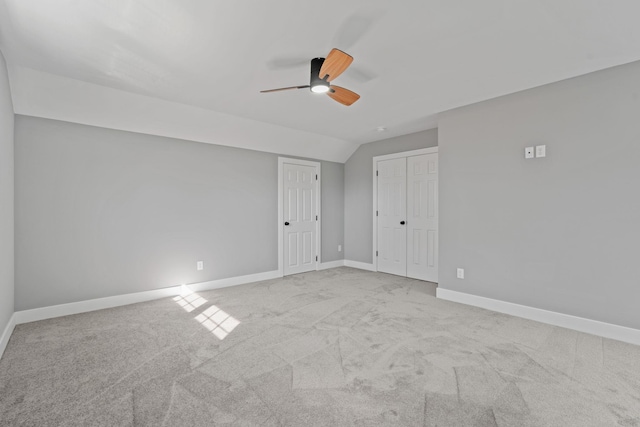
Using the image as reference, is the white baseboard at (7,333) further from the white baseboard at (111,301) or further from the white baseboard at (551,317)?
the white baseboard at (551,317)

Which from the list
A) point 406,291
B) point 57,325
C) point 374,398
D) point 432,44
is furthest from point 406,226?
point 57,325

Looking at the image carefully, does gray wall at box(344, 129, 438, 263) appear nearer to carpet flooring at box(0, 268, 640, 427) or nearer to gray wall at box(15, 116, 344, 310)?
gray wall at box(15, 116, 344, 310)

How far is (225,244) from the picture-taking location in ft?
15.7

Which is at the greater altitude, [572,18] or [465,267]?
[572,18]

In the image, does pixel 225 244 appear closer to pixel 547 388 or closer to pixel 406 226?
pixel 406 226

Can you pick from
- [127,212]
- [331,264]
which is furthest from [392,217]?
[127,212]

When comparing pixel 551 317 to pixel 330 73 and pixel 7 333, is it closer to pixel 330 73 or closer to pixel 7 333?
pixel 330 73

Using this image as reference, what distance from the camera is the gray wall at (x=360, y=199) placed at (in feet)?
19.7

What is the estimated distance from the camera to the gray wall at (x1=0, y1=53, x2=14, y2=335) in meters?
2.62

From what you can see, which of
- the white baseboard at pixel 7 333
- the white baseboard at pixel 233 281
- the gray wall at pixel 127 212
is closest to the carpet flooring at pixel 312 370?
the white baseboard at pixel 7 333

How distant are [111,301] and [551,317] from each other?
5.19 metres

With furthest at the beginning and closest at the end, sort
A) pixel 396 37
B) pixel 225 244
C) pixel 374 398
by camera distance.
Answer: pixel 225 244, pixel 396 37, pixel 374 398

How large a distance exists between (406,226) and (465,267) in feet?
5.23

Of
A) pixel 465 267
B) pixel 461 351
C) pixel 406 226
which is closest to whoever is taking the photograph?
pixel 461 351
